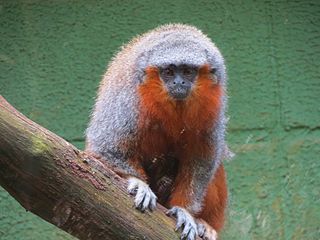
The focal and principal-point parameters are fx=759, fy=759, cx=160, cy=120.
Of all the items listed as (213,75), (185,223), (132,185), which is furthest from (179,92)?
(185,223)

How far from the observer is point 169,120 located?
4.56 m

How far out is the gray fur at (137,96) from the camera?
452 cm

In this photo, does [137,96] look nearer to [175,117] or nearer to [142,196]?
[175,117]

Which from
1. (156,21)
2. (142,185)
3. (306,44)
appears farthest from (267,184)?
(142,185)

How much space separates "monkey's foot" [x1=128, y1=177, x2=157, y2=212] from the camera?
13.0ft

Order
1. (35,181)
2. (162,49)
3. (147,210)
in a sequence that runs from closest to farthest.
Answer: (35,181) < (147,210) < (162,49)

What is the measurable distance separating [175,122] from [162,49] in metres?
0.45

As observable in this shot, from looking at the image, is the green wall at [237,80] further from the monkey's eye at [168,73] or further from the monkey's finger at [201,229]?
the monkey's eye at [168,73]

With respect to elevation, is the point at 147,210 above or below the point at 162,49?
below

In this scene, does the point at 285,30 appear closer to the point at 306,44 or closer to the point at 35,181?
the point at 306,44

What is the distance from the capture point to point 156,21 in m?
6.12

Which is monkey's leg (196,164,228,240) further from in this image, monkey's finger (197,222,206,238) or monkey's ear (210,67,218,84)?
monkey's ear (210,67,218,84)

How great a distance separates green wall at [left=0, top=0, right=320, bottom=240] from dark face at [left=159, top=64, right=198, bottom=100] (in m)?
1.60

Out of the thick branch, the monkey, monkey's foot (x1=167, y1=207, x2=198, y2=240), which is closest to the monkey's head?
the monkey
